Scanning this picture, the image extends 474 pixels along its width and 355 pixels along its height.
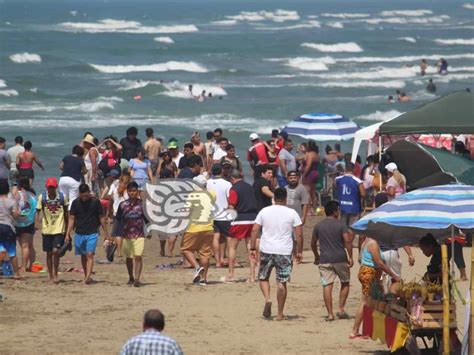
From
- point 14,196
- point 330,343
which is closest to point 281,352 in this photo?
point 330,343

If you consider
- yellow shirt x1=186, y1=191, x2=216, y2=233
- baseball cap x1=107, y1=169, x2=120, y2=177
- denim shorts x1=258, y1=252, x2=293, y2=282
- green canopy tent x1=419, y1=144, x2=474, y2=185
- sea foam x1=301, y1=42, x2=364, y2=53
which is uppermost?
sea foam x1=301, y1=42, x2=364, y2=53

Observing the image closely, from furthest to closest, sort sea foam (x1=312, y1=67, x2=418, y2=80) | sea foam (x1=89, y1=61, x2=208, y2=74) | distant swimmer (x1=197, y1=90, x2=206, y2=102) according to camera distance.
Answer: sea foam (x1=89, y1=61, x2=208, y2=74), sea foam (x1=312, y1=67, x2=418, y2=80), distant swimmer (x1=197, y1=90, x2=206, y2=102)

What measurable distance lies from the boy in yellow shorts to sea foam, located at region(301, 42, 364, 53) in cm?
6802

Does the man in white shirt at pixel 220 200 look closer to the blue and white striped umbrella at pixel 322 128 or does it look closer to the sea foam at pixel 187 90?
the blue and white striped umbrella at pixel 322 128

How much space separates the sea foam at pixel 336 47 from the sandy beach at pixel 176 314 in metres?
66.7

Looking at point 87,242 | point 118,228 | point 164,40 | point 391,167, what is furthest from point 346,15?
point 87,242

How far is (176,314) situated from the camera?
45.8 feet

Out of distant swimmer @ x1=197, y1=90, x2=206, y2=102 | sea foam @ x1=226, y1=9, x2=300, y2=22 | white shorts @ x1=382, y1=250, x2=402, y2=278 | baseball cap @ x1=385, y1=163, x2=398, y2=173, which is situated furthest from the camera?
sea foam @ x1=226, y1=9, x2=300, y2=22

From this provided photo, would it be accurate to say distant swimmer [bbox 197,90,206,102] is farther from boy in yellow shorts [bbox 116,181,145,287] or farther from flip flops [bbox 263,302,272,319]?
flip flops [bbox 263,302,272,319]

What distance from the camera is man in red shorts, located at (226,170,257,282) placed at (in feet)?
51.9

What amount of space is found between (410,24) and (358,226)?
107579mm

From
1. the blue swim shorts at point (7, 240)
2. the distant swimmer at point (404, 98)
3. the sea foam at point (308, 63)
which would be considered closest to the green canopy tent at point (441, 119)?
the blue swim shorts at point (7, 240)

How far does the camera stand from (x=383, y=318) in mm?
11695

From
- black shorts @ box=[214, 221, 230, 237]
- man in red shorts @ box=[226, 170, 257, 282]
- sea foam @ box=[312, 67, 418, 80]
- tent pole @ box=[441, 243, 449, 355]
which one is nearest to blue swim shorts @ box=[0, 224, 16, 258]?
black shorts @ box=[214, 221, 230, 237]
